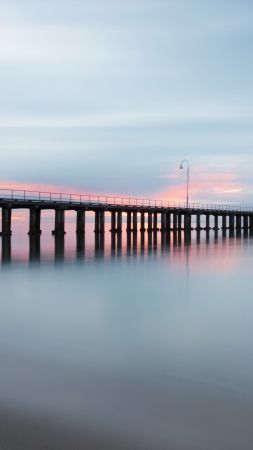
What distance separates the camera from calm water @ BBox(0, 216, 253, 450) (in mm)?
4547

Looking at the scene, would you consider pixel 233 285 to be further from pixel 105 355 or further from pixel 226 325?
pixel 105 355

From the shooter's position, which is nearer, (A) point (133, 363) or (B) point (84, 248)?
(A) point (133, 363)

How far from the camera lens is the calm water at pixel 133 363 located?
14.9ft

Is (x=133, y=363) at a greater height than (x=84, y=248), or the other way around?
(x=133, y=363)

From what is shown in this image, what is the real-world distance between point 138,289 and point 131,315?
4405mm

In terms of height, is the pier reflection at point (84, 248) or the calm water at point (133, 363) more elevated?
the calm water at point (133, 363)

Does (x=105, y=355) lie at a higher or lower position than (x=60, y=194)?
lower

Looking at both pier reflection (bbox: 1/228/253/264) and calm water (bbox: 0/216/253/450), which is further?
pier reflection (bbox: 1/228/253/264)

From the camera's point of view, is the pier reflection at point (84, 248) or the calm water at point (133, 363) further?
the pier reflection at point (84, 248)

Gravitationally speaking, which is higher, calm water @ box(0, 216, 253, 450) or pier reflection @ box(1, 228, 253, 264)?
calm water @ box(0, 216, 253, 450)

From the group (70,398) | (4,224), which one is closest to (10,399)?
(70,398)

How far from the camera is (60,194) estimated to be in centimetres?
4853

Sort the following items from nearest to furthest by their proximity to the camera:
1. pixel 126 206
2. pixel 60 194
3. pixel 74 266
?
1. pixel 74 266
2. pixel 60 194
3. pixel 126 206

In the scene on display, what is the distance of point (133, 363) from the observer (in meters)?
6.66
